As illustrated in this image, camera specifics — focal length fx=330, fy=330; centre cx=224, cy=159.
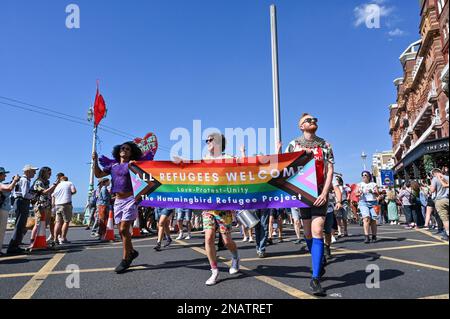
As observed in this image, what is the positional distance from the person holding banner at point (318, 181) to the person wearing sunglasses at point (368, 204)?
181 inches

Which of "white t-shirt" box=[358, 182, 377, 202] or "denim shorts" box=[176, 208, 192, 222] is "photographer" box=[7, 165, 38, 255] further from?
"white t-shirt" box=[358, 182, 377, 202]

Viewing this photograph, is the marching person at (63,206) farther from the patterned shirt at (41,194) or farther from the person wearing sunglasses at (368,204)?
the person wearing sunglasses at (368,204)

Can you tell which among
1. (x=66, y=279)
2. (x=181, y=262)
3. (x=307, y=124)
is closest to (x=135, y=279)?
(x=66, y=279)

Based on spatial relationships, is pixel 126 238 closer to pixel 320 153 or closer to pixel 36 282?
pixel 36 282

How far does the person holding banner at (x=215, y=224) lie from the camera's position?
13.3ft

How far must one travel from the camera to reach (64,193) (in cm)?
877

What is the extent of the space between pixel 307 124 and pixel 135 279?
2.89 metres

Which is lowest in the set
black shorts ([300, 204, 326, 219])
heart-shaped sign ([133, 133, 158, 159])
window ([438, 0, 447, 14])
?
black shorts ([300, 204, 326, 219])

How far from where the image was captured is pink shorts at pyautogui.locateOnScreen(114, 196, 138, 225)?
16.0 feet

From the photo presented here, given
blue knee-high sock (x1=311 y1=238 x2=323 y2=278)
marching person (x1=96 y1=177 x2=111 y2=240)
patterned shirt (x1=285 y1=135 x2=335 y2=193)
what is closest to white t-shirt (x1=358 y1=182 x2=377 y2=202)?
patterned shirt (x1=285 y1=135 x2=335 y2=193)

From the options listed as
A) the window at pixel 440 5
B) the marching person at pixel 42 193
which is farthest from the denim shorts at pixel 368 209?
the marching person at pixel 42 193

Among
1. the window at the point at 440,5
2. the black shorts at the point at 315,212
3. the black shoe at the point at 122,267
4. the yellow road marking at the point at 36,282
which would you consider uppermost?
the window at the point at 440,5

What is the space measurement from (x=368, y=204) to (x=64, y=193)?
7866 mm

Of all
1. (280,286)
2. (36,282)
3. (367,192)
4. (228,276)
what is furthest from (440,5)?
(367,192)
